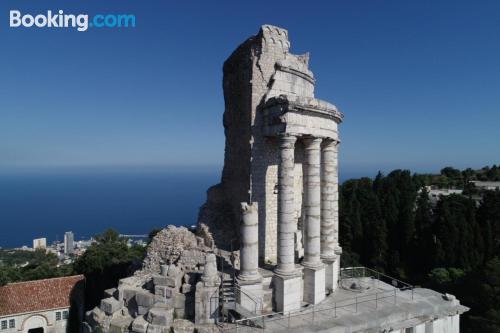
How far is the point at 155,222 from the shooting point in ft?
616

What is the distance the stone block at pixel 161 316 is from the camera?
1218 centimetres

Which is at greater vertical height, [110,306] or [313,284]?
[313,284]

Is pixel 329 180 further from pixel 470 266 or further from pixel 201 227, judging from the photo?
pixel 470 266

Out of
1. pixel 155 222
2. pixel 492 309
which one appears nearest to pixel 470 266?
pixel 492 309

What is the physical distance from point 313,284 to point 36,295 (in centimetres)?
2556

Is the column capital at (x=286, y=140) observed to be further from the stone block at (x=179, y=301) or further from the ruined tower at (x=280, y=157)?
the stone block at (x=179, y=301)

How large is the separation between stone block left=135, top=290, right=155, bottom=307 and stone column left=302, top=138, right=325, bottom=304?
6636 mm

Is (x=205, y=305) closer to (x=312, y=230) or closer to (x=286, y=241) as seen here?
(x=286, y=241)

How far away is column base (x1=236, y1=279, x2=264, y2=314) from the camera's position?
519 inches

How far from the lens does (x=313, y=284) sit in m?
14.9

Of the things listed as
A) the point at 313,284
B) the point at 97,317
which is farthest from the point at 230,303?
the point at 97,317

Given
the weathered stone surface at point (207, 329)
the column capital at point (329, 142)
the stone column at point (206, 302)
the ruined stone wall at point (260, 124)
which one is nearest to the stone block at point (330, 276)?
the ruined stone wall at point (260, 124)

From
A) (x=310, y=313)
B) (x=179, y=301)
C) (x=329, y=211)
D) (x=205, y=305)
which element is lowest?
(x=310, y=313)

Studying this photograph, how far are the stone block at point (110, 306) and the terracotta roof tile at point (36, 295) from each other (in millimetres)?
18726
